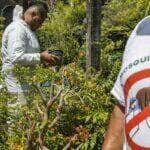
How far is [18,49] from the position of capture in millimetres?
5309

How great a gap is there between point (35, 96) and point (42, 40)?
543 cm

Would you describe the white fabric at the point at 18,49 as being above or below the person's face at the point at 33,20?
below

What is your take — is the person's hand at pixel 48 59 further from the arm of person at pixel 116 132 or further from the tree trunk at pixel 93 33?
the arm of person at pixel 116 132

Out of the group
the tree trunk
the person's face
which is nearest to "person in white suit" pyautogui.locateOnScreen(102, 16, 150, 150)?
the tree trunk

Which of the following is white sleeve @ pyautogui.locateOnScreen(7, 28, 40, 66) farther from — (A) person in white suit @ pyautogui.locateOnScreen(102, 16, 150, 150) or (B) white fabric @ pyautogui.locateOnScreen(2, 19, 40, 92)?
(A) person in white suit @ pyautogui.locateOnScreen(102, 16, 150, 150)

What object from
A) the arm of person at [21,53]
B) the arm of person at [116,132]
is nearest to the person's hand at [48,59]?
the arm of person at [21,53]

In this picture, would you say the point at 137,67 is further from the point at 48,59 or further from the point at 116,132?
the point at 48,59

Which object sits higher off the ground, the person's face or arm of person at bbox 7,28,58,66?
the person's face

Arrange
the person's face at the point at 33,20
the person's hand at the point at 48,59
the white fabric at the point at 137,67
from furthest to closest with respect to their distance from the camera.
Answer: the person's face at the point at 33,20 < the person's hand at the point at 48,59 < the white fabric at the point at 137,67

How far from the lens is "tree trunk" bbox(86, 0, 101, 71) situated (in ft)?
16.8

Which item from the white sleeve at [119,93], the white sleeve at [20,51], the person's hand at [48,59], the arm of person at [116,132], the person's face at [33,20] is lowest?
the person's hand at [48,59]

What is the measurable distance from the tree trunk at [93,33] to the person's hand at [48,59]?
31 centimetres

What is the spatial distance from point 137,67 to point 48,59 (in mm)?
3406

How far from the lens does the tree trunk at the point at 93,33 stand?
5.13 m
